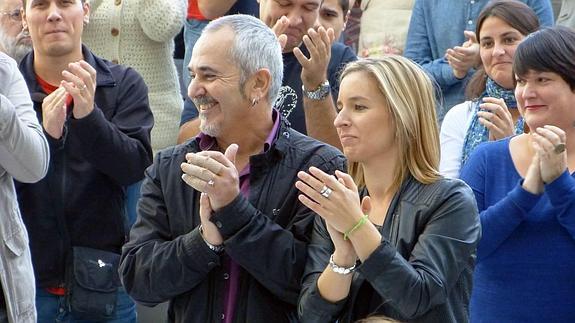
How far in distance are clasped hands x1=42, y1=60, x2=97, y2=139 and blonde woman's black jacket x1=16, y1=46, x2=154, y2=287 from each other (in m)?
0.05

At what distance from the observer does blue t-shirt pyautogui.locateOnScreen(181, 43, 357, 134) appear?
4.79 m

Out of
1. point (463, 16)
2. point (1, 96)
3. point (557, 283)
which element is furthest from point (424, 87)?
point (463, 16)

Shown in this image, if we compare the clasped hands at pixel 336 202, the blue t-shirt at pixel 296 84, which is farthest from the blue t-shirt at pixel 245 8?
the clasped hands at pixel 336 202

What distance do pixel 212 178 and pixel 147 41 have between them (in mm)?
2338

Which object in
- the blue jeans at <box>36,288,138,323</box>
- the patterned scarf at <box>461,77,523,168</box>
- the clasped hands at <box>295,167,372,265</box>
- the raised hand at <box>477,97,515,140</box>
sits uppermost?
the clasped hands at <box>295,167,372,265</box>

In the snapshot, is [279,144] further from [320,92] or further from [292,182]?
[320,92]

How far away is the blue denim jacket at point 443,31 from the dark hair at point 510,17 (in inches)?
20.0

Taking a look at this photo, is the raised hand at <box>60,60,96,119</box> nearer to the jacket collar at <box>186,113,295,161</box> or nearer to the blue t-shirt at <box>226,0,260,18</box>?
the jacket collar at <box>186,113,295,161</box>

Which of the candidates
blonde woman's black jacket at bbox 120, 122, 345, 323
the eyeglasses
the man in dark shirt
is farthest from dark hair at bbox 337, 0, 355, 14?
the eyeglasses

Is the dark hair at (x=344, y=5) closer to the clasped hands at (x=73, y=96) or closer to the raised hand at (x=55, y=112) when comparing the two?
the clasped hands at (x=73, y=96)

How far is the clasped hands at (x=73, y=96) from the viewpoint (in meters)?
4.40

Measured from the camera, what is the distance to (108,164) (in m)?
4.55


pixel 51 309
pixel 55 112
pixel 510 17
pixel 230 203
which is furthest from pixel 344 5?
pixel 230 203

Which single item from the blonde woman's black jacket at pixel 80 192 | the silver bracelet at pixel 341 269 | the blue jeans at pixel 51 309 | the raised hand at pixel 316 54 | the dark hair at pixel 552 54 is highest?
the dark hair at pixel 552 54
